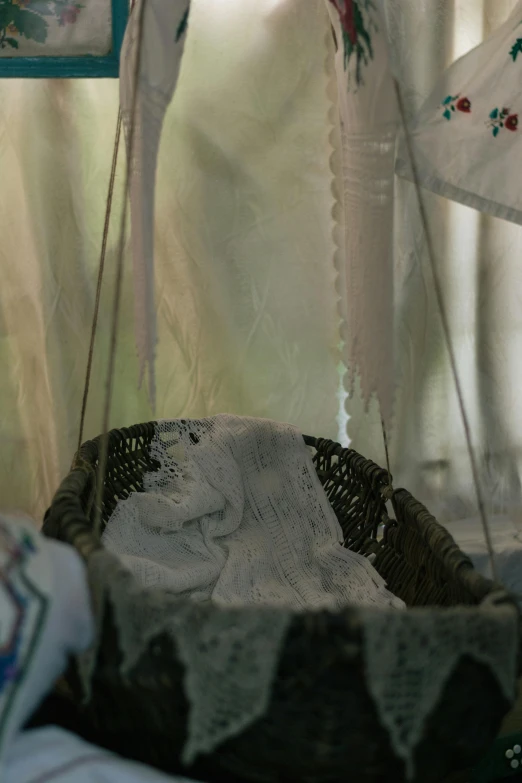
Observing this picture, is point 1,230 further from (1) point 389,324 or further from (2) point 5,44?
(1) point 389,324

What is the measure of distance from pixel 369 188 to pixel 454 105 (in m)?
0.33

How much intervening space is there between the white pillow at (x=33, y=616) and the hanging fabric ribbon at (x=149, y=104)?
252 mm

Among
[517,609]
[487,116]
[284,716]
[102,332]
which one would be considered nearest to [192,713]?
Result: [284,716]

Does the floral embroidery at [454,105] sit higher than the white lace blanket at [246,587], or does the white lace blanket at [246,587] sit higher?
the floral embroidery at [454,105]

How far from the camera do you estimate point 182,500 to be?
1.09m

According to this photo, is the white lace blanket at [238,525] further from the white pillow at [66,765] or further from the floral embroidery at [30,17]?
the floral embroidery at [30,17]

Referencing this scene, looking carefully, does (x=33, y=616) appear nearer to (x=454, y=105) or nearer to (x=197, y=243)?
(x=197, y=243)

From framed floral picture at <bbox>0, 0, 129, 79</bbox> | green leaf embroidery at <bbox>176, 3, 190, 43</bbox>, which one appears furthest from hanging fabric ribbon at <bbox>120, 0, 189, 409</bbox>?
framed floral picture at <bbox>0, 0, 129, 79</bbox>

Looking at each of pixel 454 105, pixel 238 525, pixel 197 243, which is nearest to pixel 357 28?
pixel 454 105

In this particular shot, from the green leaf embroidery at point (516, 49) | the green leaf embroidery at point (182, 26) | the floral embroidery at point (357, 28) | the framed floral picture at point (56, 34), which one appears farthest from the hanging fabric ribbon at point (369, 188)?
the framed floral picture at point (56, 34)

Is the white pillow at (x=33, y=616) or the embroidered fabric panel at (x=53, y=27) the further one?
the embroidered fabric panel at (x=53, y=27)

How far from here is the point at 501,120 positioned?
113 centimetres

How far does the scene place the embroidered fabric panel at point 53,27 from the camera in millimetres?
1159

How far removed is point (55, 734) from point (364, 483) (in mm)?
611
